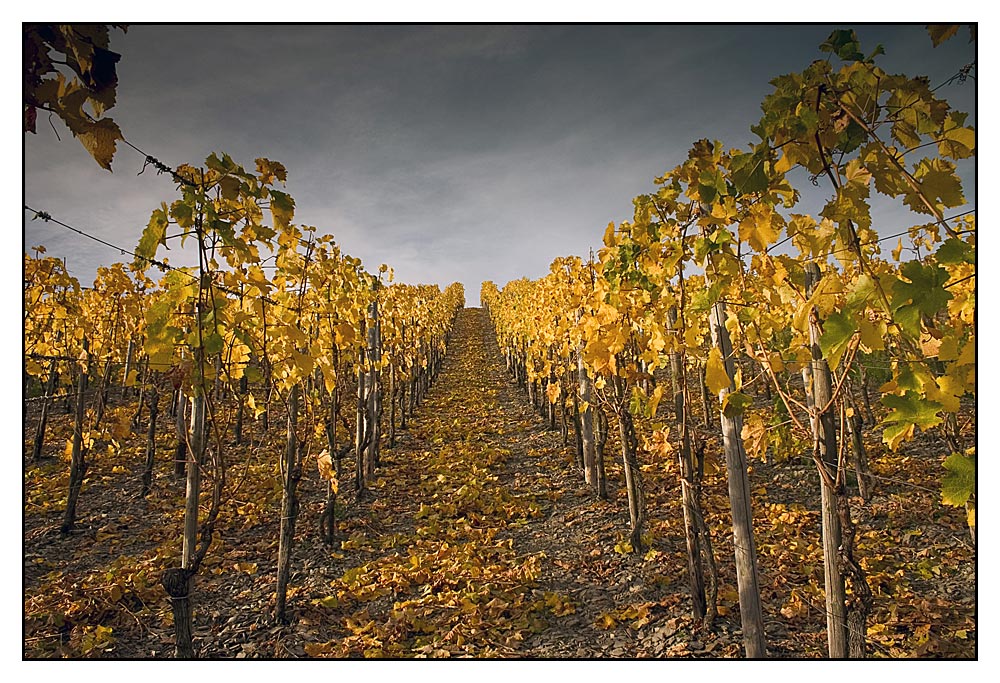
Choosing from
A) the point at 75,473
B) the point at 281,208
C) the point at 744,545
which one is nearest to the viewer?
the point at 281,208

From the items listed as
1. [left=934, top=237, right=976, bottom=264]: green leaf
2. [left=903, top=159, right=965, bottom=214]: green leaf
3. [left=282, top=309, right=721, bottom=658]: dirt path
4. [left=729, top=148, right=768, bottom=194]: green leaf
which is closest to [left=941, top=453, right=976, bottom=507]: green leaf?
[left=934, top=237, right=976, bottom=264]: green leaf

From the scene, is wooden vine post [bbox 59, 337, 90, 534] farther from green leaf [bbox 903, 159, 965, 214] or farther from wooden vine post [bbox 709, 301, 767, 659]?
green leaf [bbox 903, 159, 965, 214]

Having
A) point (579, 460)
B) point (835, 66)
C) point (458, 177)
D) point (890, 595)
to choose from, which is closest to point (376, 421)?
point (579, 460)

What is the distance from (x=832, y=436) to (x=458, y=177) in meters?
4.69

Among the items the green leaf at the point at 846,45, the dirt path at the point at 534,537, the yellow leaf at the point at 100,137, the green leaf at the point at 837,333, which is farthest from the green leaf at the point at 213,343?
the green leaf at the point at 846,45

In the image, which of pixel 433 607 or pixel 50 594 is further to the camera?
pixel 50 594

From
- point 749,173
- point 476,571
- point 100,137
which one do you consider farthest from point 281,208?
point 476,571

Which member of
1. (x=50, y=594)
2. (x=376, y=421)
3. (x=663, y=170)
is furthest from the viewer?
(x=376, y=421)

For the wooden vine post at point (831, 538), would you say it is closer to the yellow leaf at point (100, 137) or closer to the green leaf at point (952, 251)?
the green leaf at point (952, 251)

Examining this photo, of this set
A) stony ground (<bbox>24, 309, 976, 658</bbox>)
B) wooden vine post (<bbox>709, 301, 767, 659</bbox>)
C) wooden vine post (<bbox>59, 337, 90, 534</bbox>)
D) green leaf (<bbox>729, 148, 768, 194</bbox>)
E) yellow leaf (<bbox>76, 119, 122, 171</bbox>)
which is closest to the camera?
yellow leaf (<bbox>76, 119, 122, 171</bbox>)

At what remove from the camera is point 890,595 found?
371 centimetres

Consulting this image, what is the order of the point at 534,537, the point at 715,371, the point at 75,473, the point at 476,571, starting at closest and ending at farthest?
the point at 715,371
the point at 476,571
the point at 534,537
the point at 75,473

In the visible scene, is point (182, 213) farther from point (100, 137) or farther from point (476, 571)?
point (476, 571)
